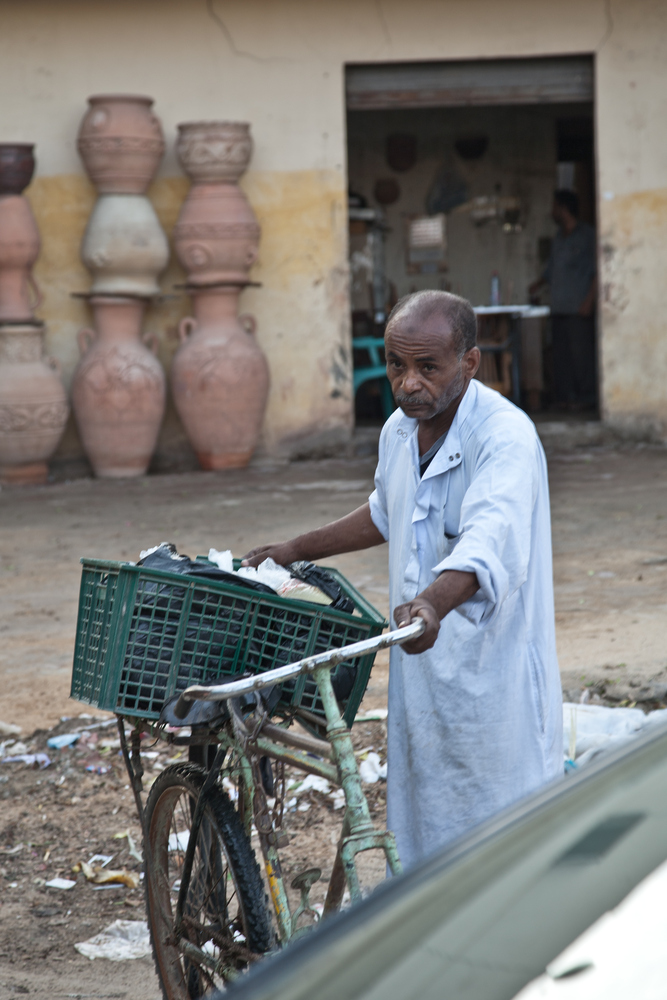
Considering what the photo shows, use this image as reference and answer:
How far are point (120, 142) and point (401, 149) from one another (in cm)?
514

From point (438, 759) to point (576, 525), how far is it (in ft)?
16.2

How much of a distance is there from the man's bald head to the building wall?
793 cm

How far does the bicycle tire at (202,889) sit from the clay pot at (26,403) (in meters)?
6.86

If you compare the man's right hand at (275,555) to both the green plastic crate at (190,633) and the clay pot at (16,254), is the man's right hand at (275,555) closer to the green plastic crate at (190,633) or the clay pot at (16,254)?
→ the green plastic crate at (190,633)

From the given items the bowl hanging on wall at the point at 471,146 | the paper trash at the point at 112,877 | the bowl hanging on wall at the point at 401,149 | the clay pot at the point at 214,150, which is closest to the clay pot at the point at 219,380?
the clay pot at the point at 214,150

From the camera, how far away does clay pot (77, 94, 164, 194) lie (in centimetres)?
908

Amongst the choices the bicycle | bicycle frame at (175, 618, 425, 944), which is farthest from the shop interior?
bicycle frame at (175, 618, 425, 944)

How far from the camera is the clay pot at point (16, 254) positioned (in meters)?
9.02

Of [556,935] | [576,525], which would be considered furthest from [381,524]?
[576,525]

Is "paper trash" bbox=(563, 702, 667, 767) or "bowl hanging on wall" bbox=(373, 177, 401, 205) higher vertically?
"bowl hanging on wall" bbox=(373, 177, 401, 205)

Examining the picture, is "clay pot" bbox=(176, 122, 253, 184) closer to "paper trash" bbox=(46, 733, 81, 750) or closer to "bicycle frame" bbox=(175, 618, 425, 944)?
"paper trash" bbox=(46, 733, 81, 750)

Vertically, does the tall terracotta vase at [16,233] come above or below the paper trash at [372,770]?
above

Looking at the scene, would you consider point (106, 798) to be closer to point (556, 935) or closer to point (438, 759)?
point (438, 759)

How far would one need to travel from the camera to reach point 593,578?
223 inches
